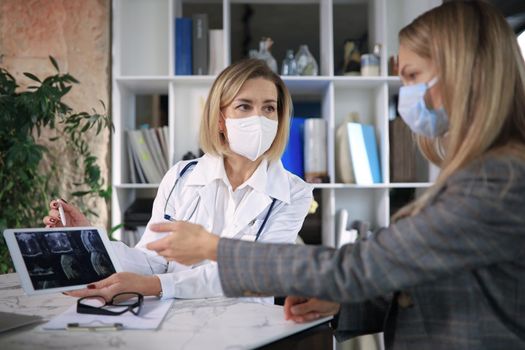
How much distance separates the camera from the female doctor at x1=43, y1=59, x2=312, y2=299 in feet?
5.53

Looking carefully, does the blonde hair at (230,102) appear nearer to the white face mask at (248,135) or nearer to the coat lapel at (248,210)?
the white face mask at (248,135)

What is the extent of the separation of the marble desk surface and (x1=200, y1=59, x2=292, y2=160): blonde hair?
767mm

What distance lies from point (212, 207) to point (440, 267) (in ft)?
3.52

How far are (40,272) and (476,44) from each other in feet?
3.34

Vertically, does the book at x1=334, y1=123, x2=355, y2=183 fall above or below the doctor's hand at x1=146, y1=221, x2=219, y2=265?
above

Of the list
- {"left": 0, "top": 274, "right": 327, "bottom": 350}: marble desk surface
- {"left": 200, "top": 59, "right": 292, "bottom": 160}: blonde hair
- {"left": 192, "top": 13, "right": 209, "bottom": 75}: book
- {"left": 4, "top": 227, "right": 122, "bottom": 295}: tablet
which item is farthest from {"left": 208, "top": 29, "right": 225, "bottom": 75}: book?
{"left": 0, "top": 274, "right": 327, "bottom": 350}: marble desk surface

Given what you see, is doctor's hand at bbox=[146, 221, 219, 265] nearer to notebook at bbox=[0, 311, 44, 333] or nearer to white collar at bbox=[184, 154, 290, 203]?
notebook at bbox=[0, 311, 44, 333]

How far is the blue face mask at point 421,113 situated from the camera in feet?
3.17

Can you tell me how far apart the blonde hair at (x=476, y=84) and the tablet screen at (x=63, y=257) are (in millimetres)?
752

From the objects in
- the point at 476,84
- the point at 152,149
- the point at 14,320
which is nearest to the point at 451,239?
the point at 476,84

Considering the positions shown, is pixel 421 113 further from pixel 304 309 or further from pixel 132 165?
pixel 132 165

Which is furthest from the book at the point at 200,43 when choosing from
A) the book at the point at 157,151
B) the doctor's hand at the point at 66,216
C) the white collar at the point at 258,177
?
the doctor's hand at the point at 66,216

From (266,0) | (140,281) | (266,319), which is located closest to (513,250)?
(266,319)

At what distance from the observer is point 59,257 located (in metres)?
1.23
